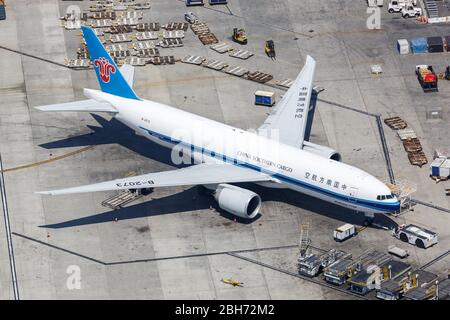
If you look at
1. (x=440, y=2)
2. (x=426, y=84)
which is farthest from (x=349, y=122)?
(x=440, y=2)

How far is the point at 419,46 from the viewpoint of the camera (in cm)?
15238

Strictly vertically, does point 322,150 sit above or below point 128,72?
below

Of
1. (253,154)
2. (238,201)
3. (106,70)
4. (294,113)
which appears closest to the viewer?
(238,201)

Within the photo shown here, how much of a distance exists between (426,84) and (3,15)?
56227 mm

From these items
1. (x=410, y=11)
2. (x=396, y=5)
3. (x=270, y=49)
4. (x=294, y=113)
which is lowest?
(x=294, y=113)

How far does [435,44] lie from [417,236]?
4093cm

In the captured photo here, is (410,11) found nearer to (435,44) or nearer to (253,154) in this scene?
(435,44)

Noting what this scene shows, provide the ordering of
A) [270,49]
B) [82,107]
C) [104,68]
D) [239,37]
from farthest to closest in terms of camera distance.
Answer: [239,37] → [270,49] → [104,68] → [82,107]

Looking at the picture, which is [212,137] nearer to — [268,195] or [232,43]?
[268,195]

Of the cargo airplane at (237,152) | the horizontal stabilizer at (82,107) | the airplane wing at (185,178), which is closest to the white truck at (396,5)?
the cargo airplane at (237,152)

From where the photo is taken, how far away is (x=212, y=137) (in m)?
127

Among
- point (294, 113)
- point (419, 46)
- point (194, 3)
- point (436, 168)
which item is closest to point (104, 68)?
point (294, 113)

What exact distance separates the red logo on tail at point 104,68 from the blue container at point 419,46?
41.5 meters

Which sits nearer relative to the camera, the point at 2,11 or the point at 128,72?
the point at 128,72
